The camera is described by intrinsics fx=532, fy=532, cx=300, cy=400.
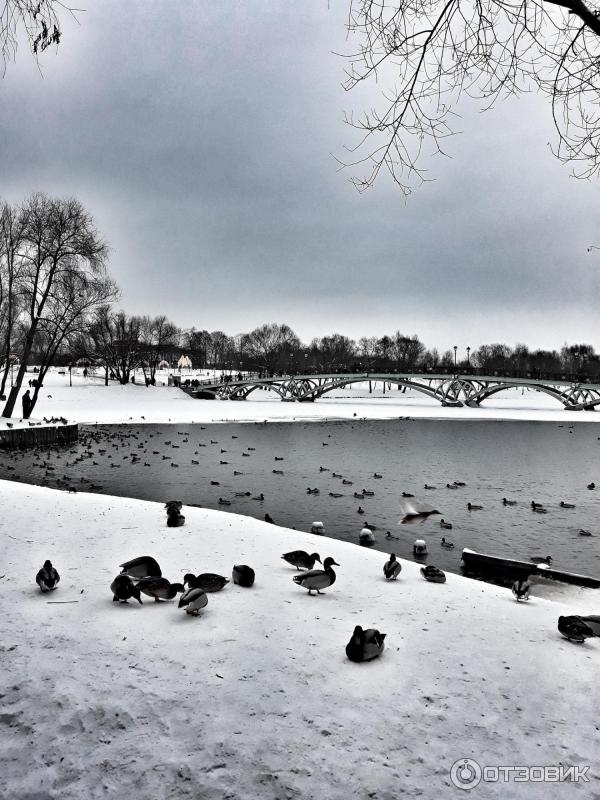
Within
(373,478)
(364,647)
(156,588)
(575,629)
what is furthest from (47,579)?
(373,478)

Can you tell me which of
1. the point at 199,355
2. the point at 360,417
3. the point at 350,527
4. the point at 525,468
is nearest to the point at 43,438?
the point at 350,527

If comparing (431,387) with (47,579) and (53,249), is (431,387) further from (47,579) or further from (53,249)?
(47,579)

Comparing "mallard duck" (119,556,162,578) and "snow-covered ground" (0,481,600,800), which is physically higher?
"mallard duck" (119,556,162,578)

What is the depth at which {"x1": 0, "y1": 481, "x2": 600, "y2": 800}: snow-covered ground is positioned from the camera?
10.1 feet

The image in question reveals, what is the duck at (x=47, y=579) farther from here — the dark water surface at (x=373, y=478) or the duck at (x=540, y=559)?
the duck at (x=540, y=559)

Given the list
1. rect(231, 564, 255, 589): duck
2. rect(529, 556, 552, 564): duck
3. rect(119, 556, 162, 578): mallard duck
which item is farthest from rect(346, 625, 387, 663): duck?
rect(529, 556, 552, 564): duck

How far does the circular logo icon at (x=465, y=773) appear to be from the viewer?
309cm

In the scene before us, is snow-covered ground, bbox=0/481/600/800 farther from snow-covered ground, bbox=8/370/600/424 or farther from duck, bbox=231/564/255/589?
snow-covered ground, bbox=8/370/600/424

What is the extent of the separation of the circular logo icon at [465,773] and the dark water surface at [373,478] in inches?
133

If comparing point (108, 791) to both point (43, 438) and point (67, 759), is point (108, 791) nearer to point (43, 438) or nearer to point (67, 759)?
point (67, 759)

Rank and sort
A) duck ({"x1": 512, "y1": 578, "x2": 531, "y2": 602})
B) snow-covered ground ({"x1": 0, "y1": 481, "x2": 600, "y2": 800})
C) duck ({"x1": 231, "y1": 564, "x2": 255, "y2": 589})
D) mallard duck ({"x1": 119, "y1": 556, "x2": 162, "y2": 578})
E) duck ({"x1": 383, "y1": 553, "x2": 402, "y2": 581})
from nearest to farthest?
snow-covered ground ({"x1": 0, "y1": 481, "x2": 600, "y2": 800}), mallard duck ({"x1": 119, "y1": 556, "x2": 162, "y2": 578}), duck ({"x1": 231, "y1": 564, "x2": 255, "y2": 589}), duck ({"x1": 512, "y1": 578, "x2": 531, "y2": 602}), duck ({"x1": 383, "y1": 553, "x2": 402, "y2": 581})

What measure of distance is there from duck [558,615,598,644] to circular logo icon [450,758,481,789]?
2672 mm

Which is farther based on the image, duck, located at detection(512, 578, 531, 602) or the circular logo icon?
duck, located at detection(512, 578, 531, 602)

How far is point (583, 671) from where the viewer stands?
467 centimetres
